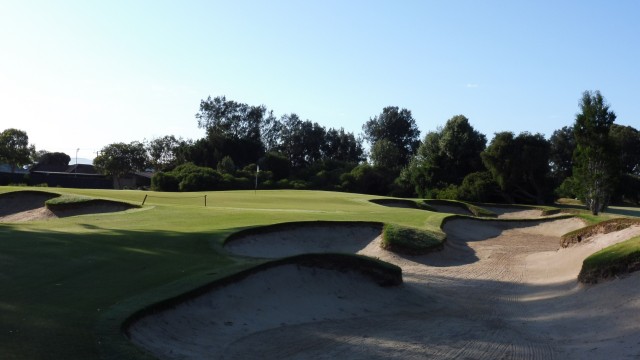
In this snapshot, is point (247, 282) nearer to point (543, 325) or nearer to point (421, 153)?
point (543, 325)

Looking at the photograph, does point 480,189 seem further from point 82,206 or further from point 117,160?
point 117,160

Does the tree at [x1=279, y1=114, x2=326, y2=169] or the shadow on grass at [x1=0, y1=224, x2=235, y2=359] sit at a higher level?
the tree at [x1=279, y1=114, x2=326, y2=169]

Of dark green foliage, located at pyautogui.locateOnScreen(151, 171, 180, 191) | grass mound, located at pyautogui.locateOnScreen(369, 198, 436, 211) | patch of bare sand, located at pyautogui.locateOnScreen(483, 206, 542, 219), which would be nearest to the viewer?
grass mound, located at pyautogui.locateOnScreen(369, 198, 436, 211)

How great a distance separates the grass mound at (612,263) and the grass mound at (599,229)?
7612 millimetres

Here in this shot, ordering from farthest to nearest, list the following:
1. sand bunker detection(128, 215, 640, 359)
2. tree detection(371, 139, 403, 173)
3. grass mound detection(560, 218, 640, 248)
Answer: tree detection(371, 139, 403, 173), grass mound detection(560, 218, 640, 248), sand bunker detection(128, 215, 640, 359)

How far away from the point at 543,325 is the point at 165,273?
8287 millimetres

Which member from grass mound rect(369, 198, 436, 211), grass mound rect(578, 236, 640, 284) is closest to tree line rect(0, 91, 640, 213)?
grass mound rect(369, 198, 436, 211)

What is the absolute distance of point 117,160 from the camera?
92.6 m

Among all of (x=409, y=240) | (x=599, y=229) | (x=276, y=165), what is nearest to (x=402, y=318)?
(x=409, y=240)

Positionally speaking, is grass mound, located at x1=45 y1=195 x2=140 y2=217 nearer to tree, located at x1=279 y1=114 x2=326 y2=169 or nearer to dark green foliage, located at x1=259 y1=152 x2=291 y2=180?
dark green foliage, located at x1=259 y1=152 x2=291 y2=180

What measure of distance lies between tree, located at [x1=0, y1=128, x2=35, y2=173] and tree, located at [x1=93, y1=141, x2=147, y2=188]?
10814 millimetres

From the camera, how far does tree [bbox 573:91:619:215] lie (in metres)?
40.3

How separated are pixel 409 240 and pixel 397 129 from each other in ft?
337

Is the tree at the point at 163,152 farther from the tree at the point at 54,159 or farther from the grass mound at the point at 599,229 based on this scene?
the grass mound at the point at 599,229
